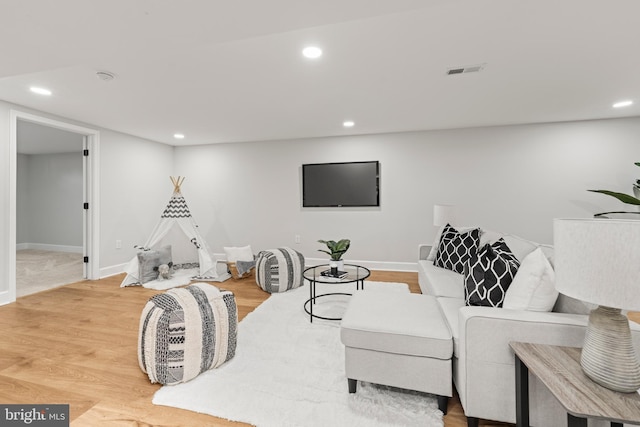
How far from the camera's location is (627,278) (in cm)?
87

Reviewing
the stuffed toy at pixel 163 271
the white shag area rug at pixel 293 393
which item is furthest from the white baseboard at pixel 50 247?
the white shag area rug at pixel 293 393

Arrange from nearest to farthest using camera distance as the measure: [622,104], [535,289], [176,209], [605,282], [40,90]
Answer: [605,282] → [535,289] → [40,90] → [622,104] → [176,209]

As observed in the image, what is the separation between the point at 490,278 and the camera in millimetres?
1673

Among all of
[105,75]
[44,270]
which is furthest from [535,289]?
[44,270]

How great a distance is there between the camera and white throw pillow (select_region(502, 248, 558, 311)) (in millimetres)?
1449

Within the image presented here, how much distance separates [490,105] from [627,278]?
10.4 ft

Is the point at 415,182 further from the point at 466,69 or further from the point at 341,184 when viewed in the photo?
the point at 466,69

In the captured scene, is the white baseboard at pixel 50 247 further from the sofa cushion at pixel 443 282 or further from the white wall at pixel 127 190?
the sofa cushion at pixel 443 282

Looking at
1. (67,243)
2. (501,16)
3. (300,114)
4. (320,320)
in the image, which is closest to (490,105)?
(501,16)

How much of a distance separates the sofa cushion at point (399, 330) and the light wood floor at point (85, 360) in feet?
1.30

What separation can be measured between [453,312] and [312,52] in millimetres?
2093

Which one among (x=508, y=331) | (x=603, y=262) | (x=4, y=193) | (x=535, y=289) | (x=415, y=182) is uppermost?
(x=415, y=182)

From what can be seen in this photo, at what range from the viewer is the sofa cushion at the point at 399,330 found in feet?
4.98

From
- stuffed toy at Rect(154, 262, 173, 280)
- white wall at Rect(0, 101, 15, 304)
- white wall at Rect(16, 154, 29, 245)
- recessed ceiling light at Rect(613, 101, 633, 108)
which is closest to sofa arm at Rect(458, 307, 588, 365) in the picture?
recessed ceiling light at Rect(613, 101, 633, 108)
